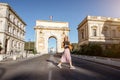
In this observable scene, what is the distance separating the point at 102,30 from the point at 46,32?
70.0 ft

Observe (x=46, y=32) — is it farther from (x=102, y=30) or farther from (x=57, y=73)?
(x=57, y=73)

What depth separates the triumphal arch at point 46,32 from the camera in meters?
51.6

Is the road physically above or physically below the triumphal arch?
below

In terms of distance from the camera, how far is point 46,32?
5262 centimetres

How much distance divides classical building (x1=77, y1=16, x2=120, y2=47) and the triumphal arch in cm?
1220

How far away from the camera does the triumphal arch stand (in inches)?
2030

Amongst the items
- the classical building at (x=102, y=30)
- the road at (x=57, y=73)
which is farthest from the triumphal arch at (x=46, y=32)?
the road at (x=57, y=73)

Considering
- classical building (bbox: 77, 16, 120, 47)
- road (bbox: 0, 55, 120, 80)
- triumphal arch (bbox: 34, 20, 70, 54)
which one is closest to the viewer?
road (bbox: 0, 55, 120, 80)

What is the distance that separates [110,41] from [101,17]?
330 inches

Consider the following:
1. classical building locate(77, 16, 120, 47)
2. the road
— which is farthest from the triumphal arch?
the road

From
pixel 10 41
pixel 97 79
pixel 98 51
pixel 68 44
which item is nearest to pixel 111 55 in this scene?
pixel 98 51

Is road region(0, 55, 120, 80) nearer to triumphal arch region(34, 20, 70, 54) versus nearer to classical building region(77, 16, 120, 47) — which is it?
classical building region(77, 16, 120, 47)

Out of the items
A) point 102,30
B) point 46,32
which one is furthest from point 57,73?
point 46,32

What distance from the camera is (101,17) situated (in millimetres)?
43844
